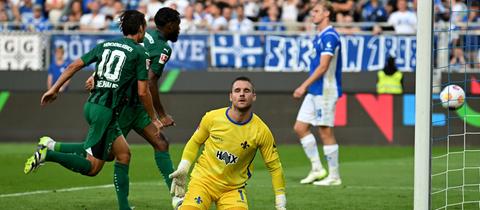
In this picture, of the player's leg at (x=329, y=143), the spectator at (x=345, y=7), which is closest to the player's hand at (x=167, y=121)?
the player's leg at (x=329, y=143)

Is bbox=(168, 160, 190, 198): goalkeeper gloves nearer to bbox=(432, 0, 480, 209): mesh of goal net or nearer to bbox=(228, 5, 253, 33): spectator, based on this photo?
bbox=(432, 0, 480, 209): mesh of goal net

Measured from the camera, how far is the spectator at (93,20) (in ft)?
74.0

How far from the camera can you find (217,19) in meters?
23.0

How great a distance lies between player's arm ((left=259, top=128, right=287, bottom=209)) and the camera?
8.52 meters

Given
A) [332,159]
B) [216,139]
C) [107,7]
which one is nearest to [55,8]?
[107,7]

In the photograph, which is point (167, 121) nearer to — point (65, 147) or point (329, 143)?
point (65, 147)

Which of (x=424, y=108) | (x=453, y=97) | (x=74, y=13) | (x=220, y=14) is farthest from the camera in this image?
(x=74, y=13)

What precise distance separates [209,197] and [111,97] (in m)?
1.72

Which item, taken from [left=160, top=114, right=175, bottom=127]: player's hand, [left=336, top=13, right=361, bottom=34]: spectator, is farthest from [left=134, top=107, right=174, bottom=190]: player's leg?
[left=336, top=13, right=361, bottom=34]: spectator

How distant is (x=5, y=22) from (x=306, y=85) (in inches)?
442

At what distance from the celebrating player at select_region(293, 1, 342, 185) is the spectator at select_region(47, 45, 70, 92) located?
8.10m

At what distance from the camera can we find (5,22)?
892 inches

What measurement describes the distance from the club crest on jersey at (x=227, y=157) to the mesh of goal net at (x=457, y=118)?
3.60 meters

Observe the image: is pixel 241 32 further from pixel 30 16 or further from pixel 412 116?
pixel 30 16
